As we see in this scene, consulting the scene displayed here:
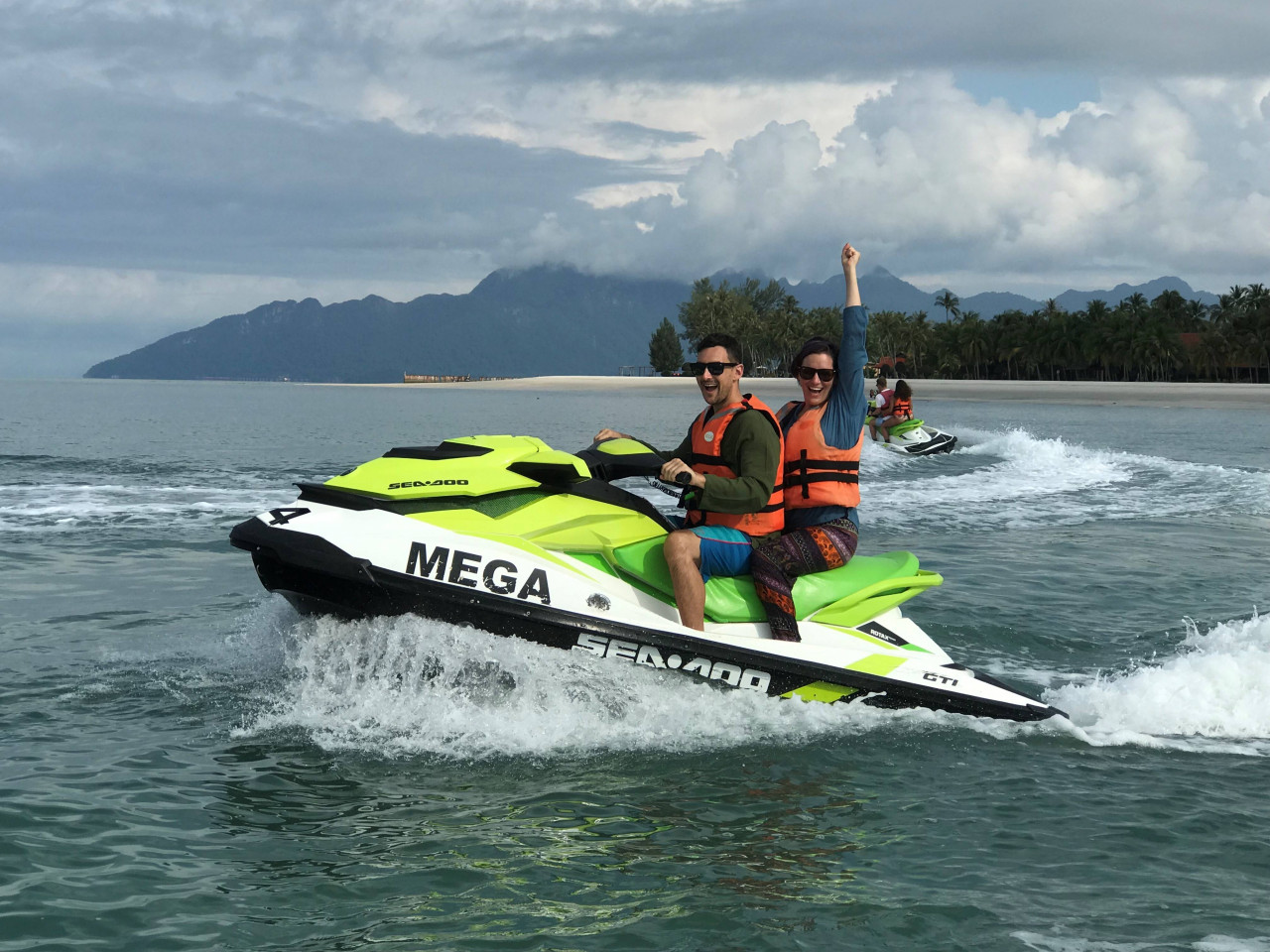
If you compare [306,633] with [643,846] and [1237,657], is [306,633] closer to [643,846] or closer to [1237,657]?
[643,846]

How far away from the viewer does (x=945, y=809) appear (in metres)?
4.72

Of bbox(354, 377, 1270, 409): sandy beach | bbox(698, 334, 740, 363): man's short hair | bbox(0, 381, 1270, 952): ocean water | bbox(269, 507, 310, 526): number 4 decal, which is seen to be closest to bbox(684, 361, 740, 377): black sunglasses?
bbox(698, 334, 740, 363): man's short hair

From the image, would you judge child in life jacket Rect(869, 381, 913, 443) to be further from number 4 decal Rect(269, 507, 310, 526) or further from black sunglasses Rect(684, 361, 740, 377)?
number 4 decal Rect(269, 507, 310, 526)

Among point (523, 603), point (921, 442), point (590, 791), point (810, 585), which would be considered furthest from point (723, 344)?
point (921, 442)

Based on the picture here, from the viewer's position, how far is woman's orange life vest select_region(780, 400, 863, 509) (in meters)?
5.48

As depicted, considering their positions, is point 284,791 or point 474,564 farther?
point 474,564

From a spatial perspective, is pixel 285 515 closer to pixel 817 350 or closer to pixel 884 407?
pixel 817 350

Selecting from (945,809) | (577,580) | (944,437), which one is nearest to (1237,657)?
(945,809)

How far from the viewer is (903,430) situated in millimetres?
24719

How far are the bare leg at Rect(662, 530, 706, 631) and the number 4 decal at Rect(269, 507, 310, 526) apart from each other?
171cm

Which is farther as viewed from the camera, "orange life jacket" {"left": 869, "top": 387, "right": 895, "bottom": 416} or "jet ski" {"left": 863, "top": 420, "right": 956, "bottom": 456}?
A: "orange life jacket" {"left": 869, "top": 387, "right": 895, "bottom": 416}

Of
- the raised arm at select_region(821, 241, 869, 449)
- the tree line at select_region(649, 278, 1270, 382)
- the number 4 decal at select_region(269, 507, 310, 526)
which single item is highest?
the tree line at select_region(649, 278, 1270, 382)

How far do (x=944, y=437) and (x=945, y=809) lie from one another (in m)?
20.8

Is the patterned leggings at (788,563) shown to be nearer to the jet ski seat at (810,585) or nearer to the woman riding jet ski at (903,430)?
the jet ski seat at (810,585)
